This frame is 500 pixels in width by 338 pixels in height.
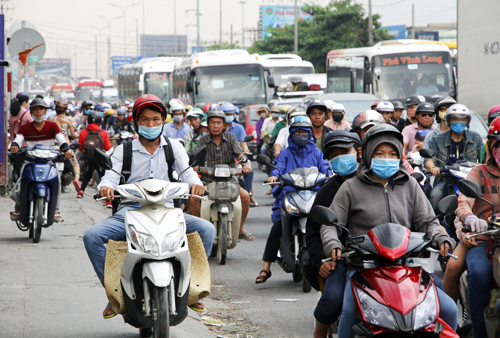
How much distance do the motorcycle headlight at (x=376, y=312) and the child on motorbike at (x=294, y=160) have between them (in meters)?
3.70

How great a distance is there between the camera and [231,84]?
82.3ft

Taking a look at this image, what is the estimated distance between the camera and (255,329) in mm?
6020

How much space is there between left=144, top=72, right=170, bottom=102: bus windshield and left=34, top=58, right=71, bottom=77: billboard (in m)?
129

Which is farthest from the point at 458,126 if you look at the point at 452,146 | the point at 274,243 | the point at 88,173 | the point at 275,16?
the point at 275,16

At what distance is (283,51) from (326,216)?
172ft

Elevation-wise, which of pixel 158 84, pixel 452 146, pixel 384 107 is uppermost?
pixel 158 84

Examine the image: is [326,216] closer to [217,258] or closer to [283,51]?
[217,258]

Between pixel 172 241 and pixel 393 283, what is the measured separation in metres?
→ 1.59

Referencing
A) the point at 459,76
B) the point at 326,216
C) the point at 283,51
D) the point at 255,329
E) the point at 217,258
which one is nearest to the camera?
the point at 326,216

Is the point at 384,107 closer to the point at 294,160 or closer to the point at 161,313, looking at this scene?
the point at 294,160

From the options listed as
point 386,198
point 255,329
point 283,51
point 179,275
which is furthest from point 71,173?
point 283,51

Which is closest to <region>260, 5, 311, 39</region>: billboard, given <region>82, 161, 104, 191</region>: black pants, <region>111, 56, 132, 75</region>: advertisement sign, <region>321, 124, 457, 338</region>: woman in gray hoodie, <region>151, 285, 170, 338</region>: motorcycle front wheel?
<region>111, 56, 132, 75</region>: advertisement sign

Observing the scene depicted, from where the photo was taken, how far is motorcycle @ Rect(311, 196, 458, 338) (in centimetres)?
355

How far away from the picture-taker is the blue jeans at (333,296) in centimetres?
431
